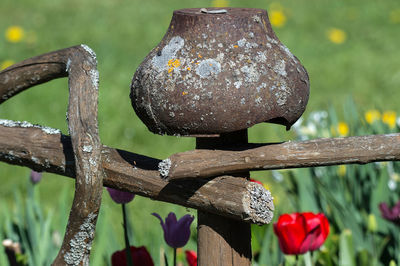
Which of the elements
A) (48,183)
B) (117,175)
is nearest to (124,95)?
(48,183)

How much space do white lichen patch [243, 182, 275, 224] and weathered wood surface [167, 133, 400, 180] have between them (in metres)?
0.06

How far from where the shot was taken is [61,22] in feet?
21.6

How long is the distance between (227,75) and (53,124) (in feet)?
10.5

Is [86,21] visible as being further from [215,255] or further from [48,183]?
[215,255]

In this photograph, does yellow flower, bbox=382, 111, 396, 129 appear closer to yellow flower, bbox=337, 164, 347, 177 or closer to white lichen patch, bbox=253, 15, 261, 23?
yellow flower, bbox=337, 164, 347, 177

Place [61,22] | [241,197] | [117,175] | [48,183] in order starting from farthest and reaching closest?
[61,22]
[48,183]
[117,175]
[241,197]

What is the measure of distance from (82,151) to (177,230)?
15.4 inches

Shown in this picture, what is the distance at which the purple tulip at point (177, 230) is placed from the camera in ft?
4.70

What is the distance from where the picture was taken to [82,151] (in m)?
1.14

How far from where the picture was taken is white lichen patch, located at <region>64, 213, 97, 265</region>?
1.19 m

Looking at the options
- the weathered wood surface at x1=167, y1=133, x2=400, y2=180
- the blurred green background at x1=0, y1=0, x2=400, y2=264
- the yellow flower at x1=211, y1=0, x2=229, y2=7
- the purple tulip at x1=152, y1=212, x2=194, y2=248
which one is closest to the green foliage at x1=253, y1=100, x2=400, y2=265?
the purple tulip at x1=152, y1=212, x2=194, y2=248

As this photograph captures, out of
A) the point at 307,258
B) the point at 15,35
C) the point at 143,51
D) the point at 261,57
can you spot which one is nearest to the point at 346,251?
the point at 307,258

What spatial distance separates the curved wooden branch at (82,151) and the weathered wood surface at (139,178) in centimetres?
10

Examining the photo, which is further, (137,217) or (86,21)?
(86,21)
